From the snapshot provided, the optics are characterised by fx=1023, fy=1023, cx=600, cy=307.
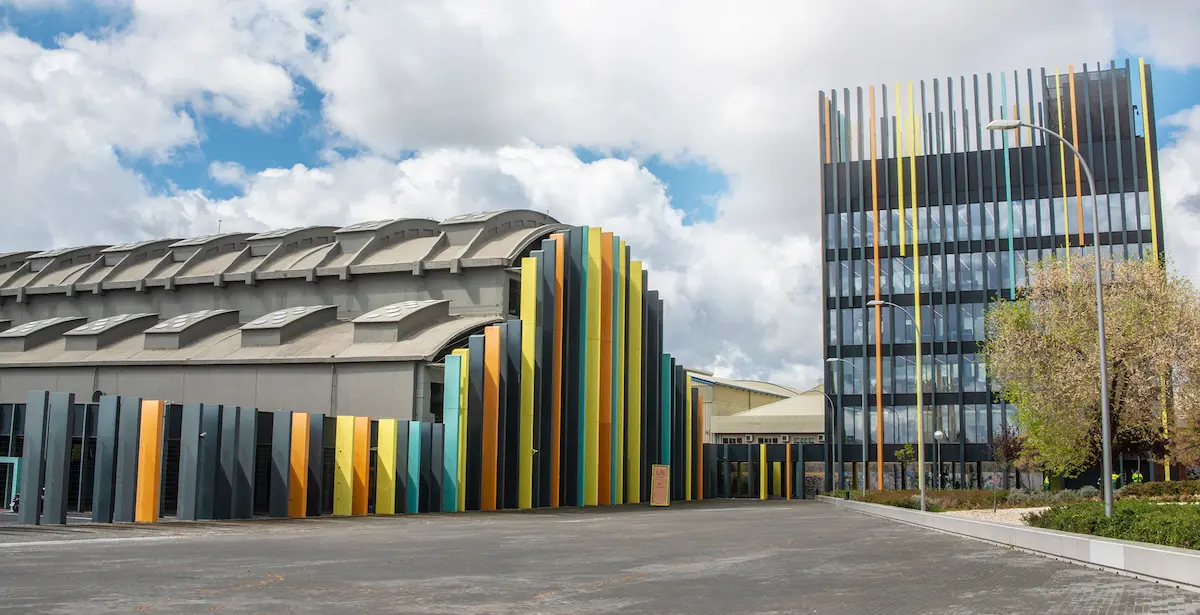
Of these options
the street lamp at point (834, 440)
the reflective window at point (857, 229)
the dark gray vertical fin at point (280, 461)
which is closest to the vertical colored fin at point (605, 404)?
the dark gray vertical fin at point (280, 461)

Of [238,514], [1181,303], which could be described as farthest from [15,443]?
[1181,303]

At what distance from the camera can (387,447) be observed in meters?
40.0

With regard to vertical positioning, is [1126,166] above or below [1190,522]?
above

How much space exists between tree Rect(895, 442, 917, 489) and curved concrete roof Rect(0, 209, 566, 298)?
3039cm

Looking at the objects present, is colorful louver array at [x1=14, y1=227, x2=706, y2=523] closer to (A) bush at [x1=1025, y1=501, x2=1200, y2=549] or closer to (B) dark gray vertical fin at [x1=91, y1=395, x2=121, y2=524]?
(B) dark gray vertical fin at [x1=91, y1=395, x2=121, y2=524]

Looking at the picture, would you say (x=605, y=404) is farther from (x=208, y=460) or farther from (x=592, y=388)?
(x=208, y=460)

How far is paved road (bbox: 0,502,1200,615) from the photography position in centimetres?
1210

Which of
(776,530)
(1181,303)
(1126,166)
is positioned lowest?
(776,530)

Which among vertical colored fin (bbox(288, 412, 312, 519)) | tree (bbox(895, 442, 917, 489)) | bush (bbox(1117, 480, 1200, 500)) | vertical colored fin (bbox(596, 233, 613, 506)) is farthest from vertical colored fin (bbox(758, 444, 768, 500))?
vertical colored fin (bbox(288, 412, 312, 519))

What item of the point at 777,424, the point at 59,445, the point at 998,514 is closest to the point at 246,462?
the point at 59,445

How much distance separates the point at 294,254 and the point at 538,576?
5391 centimetres

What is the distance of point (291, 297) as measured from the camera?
2420 inches

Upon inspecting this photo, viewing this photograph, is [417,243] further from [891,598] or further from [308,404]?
[891,598]

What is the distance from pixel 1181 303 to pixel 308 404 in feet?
123
